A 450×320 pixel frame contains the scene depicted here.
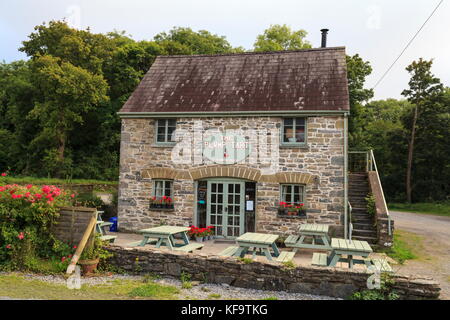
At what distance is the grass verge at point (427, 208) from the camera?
25072 millimetres

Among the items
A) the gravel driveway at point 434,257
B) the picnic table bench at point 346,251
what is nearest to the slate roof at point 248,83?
the gravel driveway at point 434,257

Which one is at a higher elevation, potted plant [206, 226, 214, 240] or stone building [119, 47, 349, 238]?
stone building [119, 47, 349, 238]

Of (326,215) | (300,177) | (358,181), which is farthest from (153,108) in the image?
(358,181)

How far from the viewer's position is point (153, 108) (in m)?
13.5

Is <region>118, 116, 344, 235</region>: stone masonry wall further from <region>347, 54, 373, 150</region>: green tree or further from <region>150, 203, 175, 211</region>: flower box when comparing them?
<region>347, 54, 373, 150</region>: green tree

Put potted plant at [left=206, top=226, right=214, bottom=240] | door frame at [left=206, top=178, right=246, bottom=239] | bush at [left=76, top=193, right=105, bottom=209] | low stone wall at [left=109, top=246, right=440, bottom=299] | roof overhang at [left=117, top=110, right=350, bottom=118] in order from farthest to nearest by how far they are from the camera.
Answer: bush at [left=76, top=193, right=105, bottom=209] < door frame at [left=206, top=178, right=246, bottom=239] < potted plant at [left=206, top=226, right=214, bottom=240] < roof overhang at [left=117, top=110, right=350, bottom=118] < low stone wall at [left=109, top=246, right=440, bottom=299]

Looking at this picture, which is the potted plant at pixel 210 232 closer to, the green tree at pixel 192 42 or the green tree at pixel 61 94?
the green tree at pixel 61 94

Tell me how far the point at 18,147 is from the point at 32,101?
3909mm

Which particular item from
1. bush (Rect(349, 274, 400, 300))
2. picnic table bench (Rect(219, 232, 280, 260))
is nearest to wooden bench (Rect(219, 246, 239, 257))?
picnic table bench (Rect(219, 232, 280, 260))

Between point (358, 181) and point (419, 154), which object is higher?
point (419, 154)

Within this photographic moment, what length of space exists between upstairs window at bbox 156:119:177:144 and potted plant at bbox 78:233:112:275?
596 centimetres

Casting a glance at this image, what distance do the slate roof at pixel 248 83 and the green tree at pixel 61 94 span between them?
36.5ft

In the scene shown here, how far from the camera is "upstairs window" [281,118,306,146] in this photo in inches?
482
